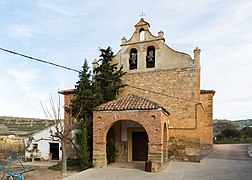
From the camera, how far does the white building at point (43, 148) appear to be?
17312 mm

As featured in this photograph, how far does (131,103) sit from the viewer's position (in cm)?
1144

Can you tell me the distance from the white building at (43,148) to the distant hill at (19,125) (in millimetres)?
4767

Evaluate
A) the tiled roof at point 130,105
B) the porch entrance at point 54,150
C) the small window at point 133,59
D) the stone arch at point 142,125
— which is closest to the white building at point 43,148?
the porch entrance at point 54,150

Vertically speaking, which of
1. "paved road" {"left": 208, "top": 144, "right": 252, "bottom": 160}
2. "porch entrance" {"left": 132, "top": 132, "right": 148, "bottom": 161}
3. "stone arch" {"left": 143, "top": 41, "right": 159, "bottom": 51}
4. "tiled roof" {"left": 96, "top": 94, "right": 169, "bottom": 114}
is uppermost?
"stone arch" {"left": 143, "top": 41, "right": 159, "bottom": 51}

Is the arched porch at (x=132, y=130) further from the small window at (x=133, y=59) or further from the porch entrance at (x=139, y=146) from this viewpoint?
the small window at (x=133, y=59)

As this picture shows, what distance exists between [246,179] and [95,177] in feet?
20.5

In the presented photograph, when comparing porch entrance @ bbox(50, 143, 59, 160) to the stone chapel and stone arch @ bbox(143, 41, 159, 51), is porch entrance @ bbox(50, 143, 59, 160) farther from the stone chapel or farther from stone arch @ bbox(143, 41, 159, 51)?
stone arch @ bbox(143, 41, 159, 51)

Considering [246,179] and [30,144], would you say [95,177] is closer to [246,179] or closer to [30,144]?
[246,179]

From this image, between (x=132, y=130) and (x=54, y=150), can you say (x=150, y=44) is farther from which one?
(x=54, y=150)

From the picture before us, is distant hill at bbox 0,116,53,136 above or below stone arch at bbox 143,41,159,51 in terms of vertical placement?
below

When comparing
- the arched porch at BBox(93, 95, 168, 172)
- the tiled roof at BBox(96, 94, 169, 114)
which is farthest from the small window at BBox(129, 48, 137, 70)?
the arched porch at BBox(93, 95, 168, 172)

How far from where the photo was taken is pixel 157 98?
1428cm

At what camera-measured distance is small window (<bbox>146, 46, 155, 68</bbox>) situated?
14.6m

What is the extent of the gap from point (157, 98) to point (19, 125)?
20932 mm
